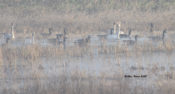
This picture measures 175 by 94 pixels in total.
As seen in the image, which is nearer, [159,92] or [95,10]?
[159,92]

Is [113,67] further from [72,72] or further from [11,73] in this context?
[11,73]

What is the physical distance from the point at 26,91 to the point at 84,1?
28393 mm

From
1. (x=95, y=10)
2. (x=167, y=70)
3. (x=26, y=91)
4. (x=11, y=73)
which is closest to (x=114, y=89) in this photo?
(x=26, y=91)

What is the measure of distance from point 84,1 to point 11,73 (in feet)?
86.1

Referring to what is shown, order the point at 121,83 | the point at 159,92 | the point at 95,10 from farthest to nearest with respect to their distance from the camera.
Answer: the point at 95,10
the point at 121,83
the point at 159,92

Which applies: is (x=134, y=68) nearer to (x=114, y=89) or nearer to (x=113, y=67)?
(x=113, y=67)

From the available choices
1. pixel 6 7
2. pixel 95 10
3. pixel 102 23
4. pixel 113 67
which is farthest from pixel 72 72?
pixel 6 7

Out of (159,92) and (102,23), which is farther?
(102,23)

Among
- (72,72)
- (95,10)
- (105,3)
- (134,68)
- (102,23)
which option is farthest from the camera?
(105,3)

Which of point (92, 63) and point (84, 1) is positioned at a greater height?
point (84, 1)

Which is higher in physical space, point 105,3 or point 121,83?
point 105,3

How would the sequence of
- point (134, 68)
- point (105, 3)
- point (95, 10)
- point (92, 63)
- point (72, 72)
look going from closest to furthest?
point (72, 72) < point (134, 68) < point (92, 63) < point (95, 10) < point (105, 3)

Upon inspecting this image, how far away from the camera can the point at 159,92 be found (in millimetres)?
8891

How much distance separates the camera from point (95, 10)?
110ft
